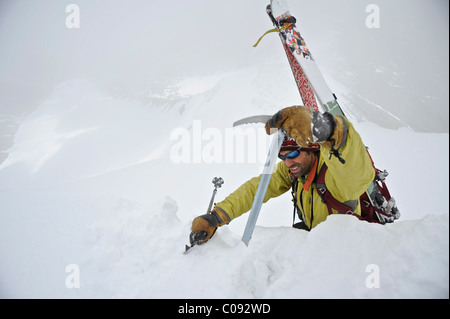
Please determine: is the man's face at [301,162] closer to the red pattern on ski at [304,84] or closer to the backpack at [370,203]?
the backpack at [370,203]

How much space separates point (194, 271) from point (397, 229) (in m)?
1.43

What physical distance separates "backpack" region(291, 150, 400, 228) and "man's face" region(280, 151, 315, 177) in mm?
184

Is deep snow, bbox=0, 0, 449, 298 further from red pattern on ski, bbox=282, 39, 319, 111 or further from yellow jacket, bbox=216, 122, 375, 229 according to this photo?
red pattern on ski, bbox=282, 39, 319, 111

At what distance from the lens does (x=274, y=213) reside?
5531 mm

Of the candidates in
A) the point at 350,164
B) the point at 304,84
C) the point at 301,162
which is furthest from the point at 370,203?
the point at 304,84

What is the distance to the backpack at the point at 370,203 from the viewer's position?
188cm

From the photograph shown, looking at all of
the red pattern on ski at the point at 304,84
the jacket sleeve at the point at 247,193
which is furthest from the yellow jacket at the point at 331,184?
the red pattern on ski at the point at 304,84

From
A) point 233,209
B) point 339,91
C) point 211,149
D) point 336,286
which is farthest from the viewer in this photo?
point 339,91

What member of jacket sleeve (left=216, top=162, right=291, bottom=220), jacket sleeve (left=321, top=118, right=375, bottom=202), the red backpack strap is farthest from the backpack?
jacket sleeve (left=216, top=162, right=291, bottom=220)

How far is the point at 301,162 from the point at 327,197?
0.40m

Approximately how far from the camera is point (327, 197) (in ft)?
6.30

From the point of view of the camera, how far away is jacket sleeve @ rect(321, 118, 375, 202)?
1425 millimetres
